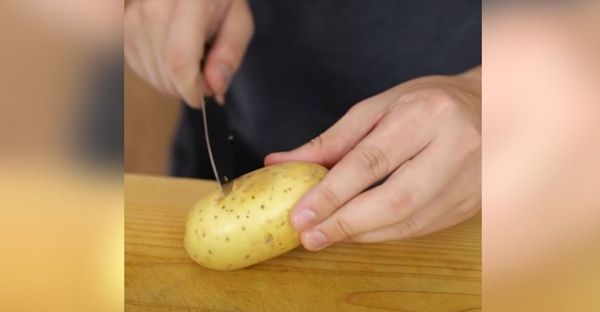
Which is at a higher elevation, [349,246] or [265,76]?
[265,76]

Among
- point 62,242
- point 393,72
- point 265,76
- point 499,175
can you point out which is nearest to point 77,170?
point 62,242

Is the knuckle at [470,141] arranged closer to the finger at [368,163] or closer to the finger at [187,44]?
the finger at [368,163]

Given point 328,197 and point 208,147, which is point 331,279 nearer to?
point 328,197

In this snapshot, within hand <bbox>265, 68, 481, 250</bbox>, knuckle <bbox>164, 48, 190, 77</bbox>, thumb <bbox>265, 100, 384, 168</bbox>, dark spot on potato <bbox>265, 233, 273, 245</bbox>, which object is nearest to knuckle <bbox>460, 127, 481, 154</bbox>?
hand <bbox>265, 68, 481, 250</bbox>

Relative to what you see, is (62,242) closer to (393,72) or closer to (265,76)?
(265,76)

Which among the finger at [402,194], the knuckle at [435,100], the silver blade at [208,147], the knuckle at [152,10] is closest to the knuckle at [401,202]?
the finger at [402,194]

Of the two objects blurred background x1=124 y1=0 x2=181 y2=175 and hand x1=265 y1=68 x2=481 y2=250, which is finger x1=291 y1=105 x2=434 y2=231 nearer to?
hand x1=265 y1=68 x2=481 y2=250
